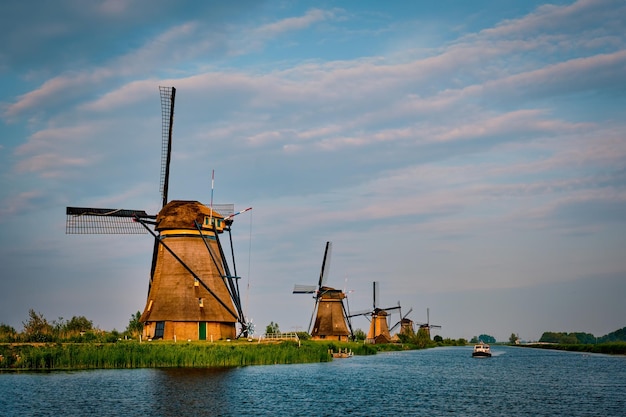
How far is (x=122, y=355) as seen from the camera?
146ft

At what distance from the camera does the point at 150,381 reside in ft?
124

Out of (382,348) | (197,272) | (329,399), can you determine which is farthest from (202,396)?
(382,348)

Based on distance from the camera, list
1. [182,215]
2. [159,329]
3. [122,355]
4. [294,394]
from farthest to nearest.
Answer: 1. [182,215]
2. [159,329]
3. [122,355]
4. [294,394]

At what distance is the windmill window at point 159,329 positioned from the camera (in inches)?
2085

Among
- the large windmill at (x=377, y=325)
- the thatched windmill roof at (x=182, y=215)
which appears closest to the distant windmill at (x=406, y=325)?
the large windmill at (x=377, y=325)

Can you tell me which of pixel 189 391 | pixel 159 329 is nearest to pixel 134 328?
pixel 159 329

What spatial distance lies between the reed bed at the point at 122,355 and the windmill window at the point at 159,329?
5212mm

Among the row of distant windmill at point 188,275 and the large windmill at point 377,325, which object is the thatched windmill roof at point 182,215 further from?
the large windmill at point 377,325

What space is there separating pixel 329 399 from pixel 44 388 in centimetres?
1438

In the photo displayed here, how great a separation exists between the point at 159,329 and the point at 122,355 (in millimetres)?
8671

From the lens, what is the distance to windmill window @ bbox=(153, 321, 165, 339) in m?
53.0

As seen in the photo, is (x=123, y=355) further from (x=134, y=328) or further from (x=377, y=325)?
(x=377, y=325)

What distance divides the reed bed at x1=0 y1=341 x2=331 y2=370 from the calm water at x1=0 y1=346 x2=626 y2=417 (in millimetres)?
926

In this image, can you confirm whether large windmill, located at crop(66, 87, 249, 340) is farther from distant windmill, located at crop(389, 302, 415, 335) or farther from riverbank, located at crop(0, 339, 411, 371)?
distant windmill, located at crop(389, 302, 415, 335)
